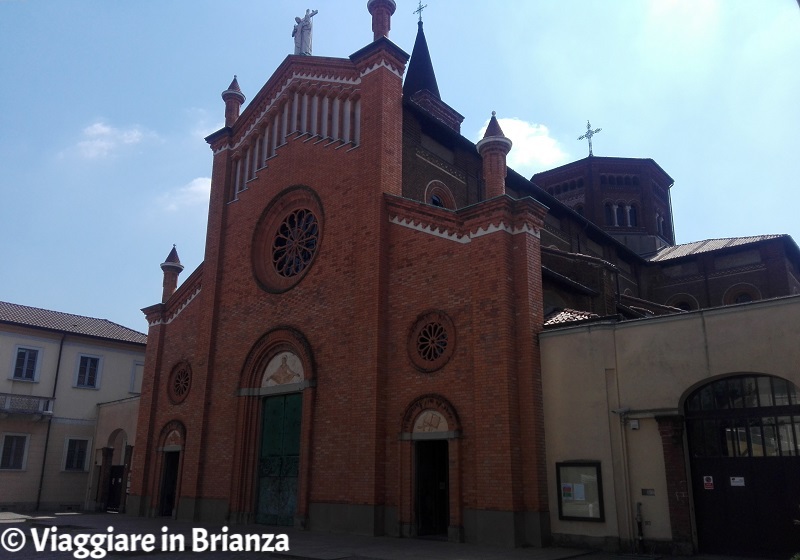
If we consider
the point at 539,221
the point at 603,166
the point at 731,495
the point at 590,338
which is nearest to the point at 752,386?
the point at 731,495

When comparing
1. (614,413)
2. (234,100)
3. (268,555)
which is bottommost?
(268,555)

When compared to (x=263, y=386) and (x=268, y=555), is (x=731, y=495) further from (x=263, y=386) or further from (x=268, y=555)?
(x=263, y=386)

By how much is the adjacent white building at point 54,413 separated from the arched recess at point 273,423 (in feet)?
30.3

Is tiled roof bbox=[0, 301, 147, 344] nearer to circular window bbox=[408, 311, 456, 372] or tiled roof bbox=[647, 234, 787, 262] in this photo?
circular window bbox=[408, 311, 456, 372]

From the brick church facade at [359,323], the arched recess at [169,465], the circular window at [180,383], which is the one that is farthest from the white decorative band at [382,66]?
the arched recess at [169,465]

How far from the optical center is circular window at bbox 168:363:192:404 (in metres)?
23.3

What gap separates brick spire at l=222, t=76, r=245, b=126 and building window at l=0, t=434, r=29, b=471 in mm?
17132

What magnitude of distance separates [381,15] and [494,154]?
6592 millimetres

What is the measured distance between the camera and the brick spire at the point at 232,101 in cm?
2580

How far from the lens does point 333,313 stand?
1870cm

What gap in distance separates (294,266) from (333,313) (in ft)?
10.1

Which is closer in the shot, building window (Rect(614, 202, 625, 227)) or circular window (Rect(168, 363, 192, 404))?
circular window (Rect(168, 363, 192, 404))

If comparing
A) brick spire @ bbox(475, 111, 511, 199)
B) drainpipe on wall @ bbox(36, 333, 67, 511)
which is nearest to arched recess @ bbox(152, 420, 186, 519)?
drainpipe on wall @ bbox(36, 333, 67, 511)

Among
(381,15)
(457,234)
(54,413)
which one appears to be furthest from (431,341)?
(54,413)
